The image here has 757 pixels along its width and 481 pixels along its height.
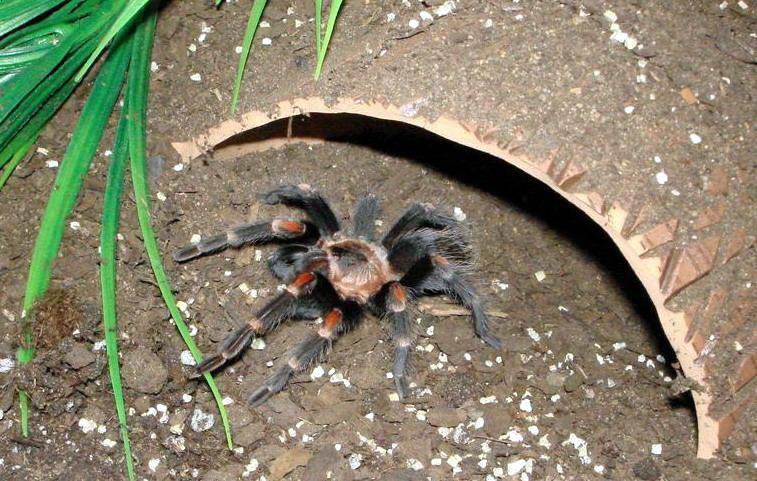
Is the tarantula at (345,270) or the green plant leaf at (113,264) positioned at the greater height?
the green plant leaf at (113,264)

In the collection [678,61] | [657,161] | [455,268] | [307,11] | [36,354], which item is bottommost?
[455,268]

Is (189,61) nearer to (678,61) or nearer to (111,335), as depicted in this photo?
(111,335)

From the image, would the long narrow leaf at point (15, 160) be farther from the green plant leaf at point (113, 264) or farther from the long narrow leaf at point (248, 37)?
the long narrow leaf at point (248, 37)

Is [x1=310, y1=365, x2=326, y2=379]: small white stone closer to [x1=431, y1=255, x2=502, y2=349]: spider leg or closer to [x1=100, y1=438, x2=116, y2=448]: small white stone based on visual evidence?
[x1=431, y1=255, x2=502, y2=349]: spider leg

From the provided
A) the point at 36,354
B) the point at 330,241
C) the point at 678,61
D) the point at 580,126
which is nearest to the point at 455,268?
the point at 330,241

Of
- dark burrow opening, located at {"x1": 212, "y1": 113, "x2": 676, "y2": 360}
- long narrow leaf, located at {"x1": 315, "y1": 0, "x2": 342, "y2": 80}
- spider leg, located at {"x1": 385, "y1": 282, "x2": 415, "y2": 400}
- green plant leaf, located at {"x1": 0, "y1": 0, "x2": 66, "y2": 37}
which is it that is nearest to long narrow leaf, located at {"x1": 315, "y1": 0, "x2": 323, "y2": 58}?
long narrow leaf, located at {"x1": 315, "y1": 0, "x2": 342, "y2": 80}

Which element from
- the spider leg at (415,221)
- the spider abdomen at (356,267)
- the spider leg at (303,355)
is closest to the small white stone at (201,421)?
the spider leg at (303,355)
